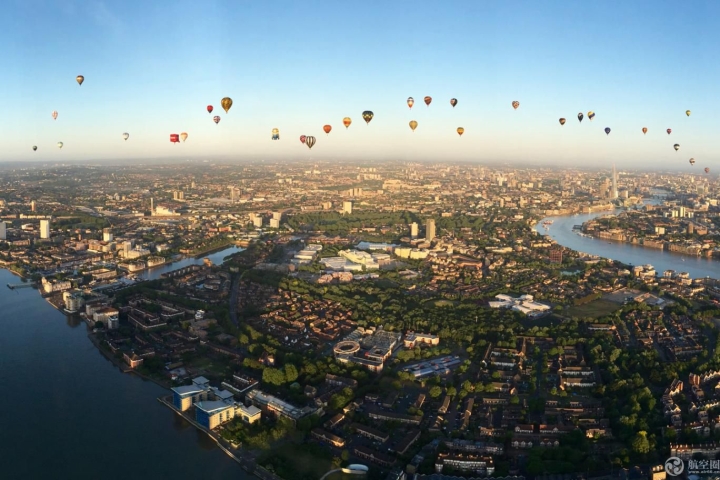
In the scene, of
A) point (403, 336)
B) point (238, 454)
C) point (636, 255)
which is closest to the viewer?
point (238, 454)

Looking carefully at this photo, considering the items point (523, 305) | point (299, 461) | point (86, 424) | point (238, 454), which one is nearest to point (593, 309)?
point (523, 305)

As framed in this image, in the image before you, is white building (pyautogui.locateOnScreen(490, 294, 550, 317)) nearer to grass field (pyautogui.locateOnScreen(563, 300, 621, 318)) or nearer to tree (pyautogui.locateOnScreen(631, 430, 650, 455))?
grass field (pyautogui.locateOnScreen(563, 300, 621, 318))

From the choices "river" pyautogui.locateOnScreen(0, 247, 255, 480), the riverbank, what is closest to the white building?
the riverbank

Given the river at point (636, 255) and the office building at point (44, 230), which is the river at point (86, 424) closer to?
the office building at point (44, 230)

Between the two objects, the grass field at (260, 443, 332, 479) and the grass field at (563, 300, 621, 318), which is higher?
the grass field at (563, 300, 621, 318)

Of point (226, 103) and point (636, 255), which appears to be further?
point (636, 255)

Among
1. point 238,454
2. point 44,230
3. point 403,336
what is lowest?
point 238,454

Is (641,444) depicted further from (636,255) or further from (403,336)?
(636,255)
